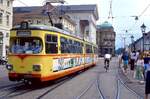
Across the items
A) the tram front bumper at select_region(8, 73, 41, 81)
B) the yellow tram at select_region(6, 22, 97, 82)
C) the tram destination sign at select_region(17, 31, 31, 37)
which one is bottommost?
the tram front bumper at select_region(8, 73, 41, 81)

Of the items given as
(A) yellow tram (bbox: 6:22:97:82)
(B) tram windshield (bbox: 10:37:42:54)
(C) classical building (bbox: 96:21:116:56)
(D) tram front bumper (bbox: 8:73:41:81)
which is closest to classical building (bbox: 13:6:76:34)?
(A) yellow tram (bbox: 6:22:97:82)

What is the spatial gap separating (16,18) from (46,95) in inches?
3755

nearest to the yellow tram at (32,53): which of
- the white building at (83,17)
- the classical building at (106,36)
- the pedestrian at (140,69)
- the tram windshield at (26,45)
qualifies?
the tram windshield at (26,45)

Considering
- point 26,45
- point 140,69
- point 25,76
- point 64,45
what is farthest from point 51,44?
point 140,69

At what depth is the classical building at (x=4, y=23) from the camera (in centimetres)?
6388

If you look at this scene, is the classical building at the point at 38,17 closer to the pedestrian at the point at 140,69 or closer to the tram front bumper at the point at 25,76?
the pedestrian at the point at 140,69

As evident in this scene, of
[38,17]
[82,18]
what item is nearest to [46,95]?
[38,17]

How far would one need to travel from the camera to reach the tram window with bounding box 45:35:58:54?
18.4 meters

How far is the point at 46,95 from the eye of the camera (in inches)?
607

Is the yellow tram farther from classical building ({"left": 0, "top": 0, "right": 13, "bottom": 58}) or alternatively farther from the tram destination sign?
classical building ({"left": 0, "top": 0, "right": 13, "bottom": 58})

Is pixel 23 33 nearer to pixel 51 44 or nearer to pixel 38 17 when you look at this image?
pixel 51 44

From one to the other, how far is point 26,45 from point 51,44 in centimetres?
142

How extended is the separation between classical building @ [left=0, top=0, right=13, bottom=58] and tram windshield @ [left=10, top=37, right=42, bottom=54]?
4598cm

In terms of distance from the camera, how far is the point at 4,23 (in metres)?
65.1
